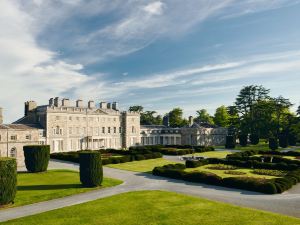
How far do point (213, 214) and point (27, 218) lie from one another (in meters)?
12.4

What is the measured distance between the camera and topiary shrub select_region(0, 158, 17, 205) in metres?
22.2

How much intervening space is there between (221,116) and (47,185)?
304ft

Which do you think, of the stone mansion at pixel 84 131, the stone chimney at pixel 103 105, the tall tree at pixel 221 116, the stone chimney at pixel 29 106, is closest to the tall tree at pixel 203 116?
the tall tree at pixel 221 116

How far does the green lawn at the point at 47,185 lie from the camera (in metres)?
24.4

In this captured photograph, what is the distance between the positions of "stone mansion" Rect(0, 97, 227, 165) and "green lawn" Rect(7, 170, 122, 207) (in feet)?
36.5

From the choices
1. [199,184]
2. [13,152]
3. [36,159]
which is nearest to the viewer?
[199,184]

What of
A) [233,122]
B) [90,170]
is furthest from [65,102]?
[233,122]

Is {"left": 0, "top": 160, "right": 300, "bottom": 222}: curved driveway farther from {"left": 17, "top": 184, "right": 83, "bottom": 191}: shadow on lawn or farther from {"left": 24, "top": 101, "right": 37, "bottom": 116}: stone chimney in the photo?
{"left": 24, "top": 101, "right": 37, "bottom": 116}: stone chimney

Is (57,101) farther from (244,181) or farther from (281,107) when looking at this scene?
(281,107)

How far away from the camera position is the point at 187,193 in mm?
25422

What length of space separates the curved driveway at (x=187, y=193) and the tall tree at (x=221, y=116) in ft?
275

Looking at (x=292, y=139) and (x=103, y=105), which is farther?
(x=292, y=139)

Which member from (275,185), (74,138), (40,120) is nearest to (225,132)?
(74,138)

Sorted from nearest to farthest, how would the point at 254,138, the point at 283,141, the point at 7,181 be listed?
the point at 7,181, the point at 283,141, the point at 254,138
